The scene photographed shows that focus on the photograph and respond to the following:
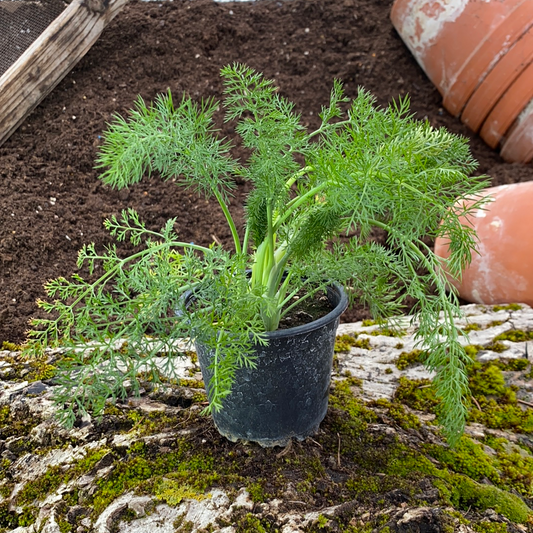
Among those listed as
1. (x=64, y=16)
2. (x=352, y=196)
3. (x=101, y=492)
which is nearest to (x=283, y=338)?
(x=352, y=196)

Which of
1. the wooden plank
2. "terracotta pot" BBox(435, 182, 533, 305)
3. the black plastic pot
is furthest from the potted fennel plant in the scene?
the wooden plank

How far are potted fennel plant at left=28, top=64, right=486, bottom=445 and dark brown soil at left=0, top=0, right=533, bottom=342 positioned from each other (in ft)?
3.77

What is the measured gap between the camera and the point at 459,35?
3104 millimetres

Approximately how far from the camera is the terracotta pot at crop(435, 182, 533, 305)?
6.70ft

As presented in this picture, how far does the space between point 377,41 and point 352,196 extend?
3.19 m

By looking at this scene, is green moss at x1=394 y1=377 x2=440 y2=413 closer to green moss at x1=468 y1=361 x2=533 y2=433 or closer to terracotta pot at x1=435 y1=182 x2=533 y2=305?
green moss at x1=468 y1=361 x2=533 y2=433

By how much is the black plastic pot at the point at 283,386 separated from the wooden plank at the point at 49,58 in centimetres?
231

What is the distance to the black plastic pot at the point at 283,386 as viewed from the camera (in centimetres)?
111

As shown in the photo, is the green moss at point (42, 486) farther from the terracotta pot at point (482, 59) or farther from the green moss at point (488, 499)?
the terracotta pot at point (482, 59)

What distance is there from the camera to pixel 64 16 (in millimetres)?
2934

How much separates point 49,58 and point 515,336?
2790 mm

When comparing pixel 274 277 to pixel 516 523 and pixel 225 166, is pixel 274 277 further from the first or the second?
pixel 516 523

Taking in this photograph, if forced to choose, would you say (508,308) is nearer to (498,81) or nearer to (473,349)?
(473,349)

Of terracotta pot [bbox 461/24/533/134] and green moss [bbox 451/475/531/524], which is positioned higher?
terracotta pot [bbox 461/24/533/134]
